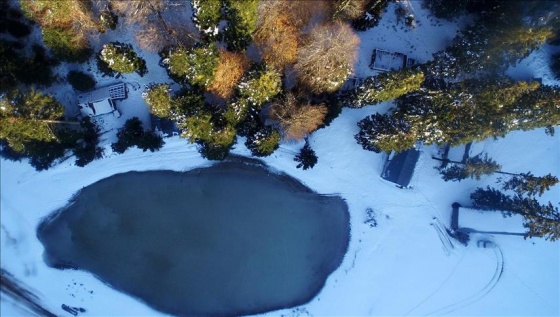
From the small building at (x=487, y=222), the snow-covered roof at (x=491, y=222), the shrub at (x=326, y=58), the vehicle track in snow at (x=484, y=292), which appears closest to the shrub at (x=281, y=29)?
the shrub at (x=326, y=58)

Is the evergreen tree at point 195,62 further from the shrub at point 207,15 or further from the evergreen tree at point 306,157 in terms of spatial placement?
the evergreen tree at point 306,157

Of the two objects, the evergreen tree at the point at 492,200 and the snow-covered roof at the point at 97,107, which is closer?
the snow-covered roof at the point at 97,107

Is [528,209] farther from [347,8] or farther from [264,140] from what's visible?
[264,140]

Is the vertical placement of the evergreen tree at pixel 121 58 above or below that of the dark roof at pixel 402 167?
above

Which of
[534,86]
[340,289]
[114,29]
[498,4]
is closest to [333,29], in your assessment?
[498,4]

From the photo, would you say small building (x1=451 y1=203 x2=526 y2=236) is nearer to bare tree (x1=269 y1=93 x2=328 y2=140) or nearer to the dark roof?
the dark roof

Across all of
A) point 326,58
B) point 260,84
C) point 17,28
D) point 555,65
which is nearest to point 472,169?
point 555,65
